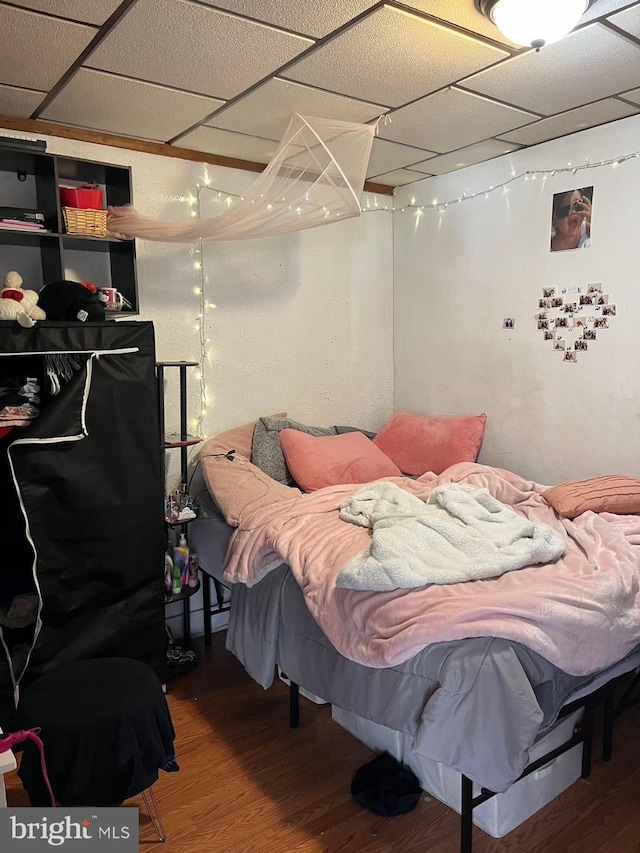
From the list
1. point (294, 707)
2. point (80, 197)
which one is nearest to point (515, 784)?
point (294, 707)

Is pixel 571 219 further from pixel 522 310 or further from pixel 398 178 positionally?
pixel 398 178

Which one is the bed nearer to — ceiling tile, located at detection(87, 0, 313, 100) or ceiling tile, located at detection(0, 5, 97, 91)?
ceiling tile, located at detection(87, 0, 313, 100)

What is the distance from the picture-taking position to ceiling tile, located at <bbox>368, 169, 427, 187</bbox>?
150 inches

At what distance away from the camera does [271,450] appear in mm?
3500

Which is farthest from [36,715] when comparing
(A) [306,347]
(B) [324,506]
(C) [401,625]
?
(A) [306,347]

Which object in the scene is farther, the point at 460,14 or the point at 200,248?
the point at 200,248

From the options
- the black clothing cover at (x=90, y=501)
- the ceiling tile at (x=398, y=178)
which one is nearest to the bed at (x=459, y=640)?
the black clothing cover at (x=90, y=501)

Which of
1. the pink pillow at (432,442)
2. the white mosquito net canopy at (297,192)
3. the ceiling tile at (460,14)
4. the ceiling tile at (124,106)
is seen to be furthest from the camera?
the pink pillow at (432,442)

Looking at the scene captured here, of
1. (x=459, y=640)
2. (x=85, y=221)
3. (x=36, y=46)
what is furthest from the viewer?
(x=85, y=221)

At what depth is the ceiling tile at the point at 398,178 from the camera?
3822mm

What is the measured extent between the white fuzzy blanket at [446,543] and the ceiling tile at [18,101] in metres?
2.13

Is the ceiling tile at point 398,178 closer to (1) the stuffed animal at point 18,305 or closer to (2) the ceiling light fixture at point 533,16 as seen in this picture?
(2) the ceiling light fixture at point 533,16

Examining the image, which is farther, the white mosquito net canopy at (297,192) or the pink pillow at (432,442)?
the pink pillow at (432,442)

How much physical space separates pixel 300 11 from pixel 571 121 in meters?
1.62
